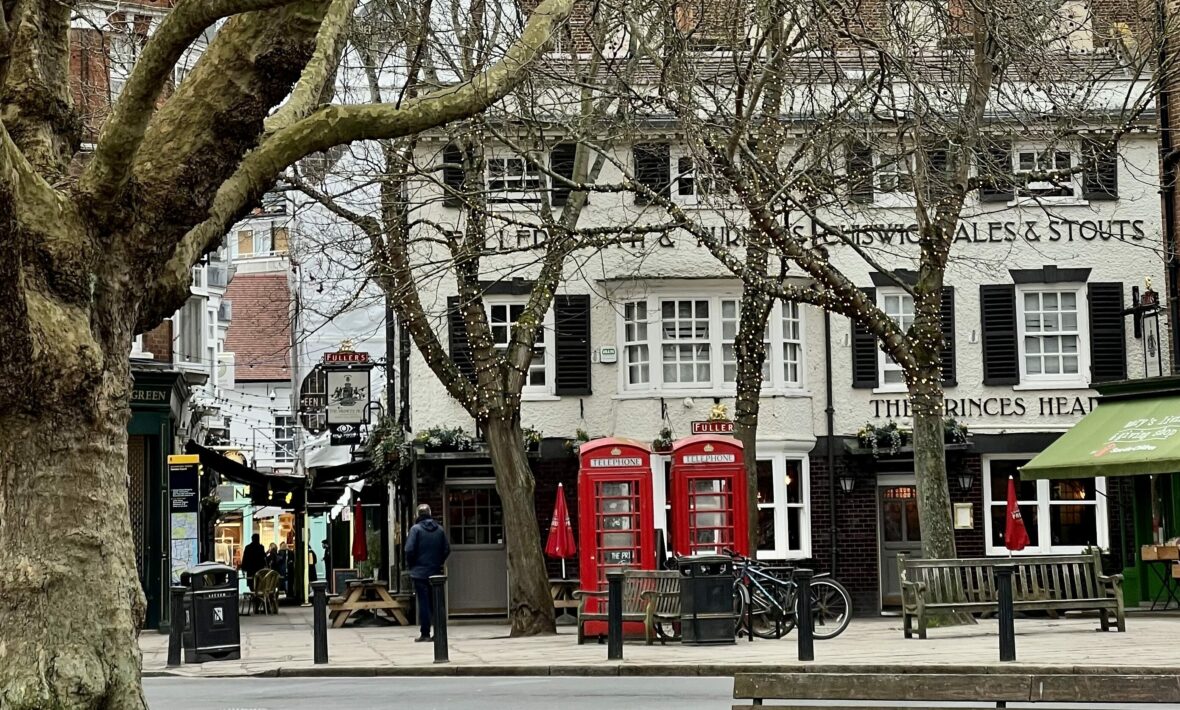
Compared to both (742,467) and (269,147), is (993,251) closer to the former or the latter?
(742,467)

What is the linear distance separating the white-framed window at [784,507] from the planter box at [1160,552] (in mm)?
6574

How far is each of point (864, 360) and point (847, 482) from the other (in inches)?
86.7

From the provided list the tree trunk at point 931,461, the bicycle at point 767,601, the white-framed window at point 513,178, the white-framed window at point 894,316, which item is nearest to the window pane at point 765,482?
the white-framed window at point 894,316

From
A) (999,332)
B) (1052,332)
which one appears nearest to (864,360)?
(999,332)

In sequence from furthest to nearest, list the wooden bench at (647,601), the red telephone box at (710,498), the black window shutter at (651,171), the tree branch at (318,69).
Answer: the black window shutter at (651,171) < the red telephone box at (710,498) < the wooden bench at (647,601) < the tree branch at (318,69)

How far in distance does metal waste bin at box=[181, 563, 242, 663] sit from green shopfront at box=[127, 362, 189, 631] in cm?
774

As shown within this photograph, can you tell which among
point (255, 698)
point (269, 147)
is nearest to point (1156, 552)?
point (255, 698)

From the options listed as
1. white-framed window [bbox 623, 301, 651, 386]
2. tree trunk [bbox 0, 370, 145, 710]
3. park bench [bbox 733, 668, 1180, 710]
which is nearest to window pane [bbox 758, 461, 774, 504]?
white-framed window [bbox 623, 301, 651, 386]

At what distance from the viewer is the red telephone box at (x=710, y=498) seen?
76.1 ft

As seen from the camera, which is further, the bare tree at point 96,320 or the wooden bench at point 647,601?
the wooden bench at point 647,601

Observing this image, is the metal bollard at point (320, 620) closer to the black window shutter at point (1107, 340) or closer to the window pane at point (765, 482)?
the window pane at point (765, 482)

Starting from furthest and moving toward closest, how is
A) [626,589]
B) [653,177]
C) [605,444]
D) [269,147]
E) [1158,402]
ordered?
[653,177], [1158,402], [605,444], [626,589], [269,147]

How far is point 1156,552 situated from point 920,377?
5.37 m

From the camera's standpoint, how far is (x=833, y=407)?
30.7 meters
